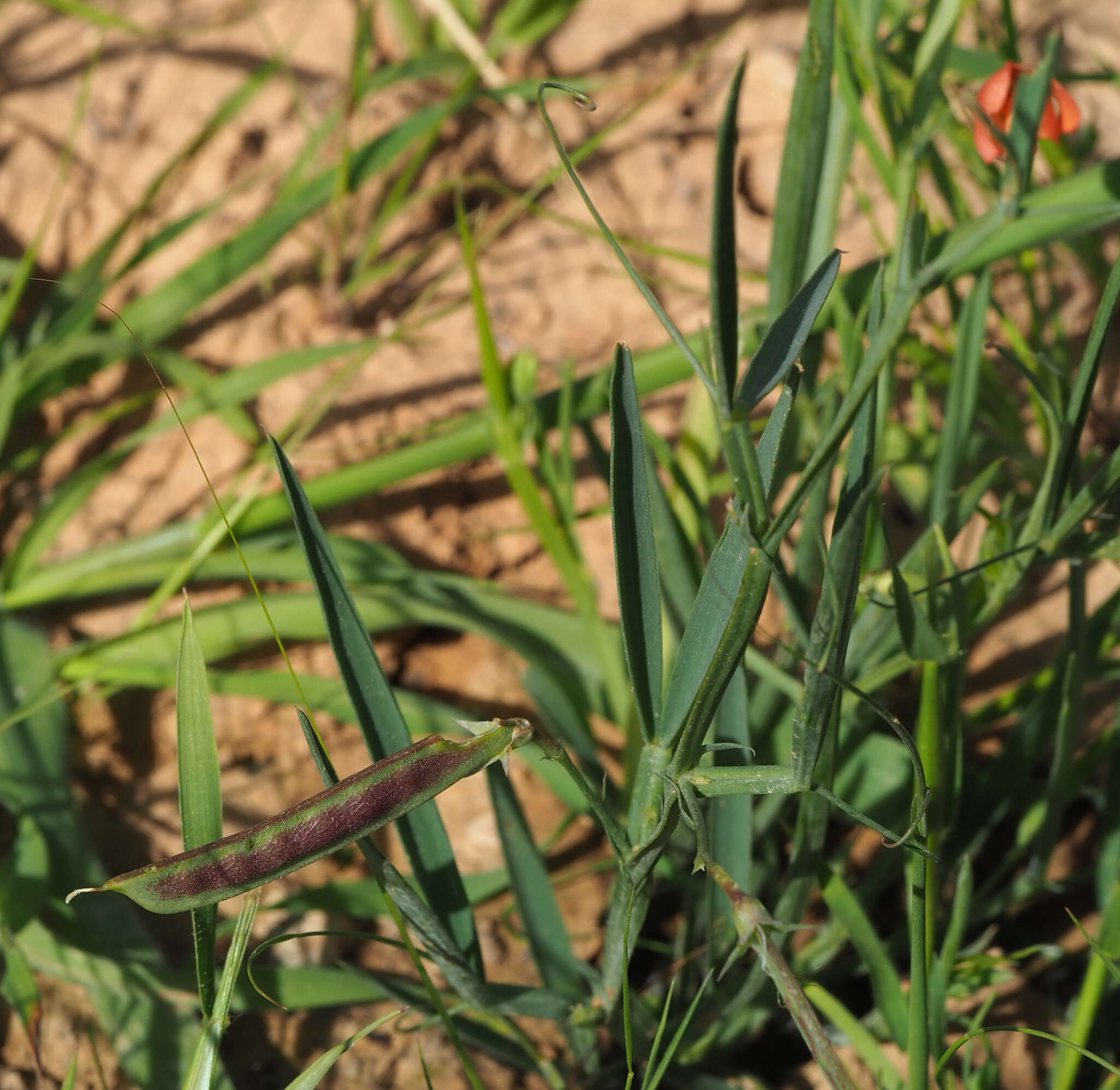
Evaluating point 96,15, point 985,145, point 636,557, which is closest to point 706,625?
point 636,557

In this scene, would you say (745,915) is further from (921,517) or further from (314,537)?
(921,517)

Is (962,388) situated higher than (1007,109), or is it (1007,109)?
(1007,109)

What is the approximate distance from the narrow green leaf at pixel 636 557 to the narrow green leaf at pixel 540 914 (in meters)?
0.25

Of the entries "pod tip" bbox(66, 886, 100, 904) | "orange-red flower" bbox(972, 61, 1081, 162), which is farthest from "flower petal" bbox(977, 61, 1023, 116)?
"pod tip" bbox(66, 886, 100, 904)

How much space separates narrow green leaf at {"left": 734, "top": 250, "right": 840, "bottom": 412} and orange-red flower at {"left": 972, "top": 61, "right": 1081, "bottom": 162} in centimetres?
43

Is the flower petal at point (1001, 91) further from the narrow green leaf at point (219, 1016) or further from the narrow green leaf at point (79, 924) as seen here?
the narrow green leaf at point (79, 924)

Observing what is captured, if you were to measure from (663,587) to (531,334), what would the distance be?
0.70 m

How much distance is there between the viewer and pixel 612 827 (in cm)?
60

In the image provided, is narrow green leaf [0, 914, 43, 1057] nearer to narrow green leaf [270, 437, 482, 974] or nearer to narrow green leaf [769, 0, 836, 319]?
narrow green leaf [270, 437, 482, 974]

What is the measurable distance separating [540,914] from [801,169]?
635 millimetres

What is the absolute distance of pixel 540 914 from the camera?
0.83 m

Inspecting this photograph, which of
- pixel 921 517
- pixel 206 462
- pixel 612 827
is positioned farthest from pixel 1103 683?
pixel 206 462

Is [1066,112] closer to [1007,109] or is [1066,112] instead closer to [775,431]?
[1007,109]

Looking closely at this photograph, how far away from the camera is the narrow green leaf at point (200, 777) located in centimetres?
63
